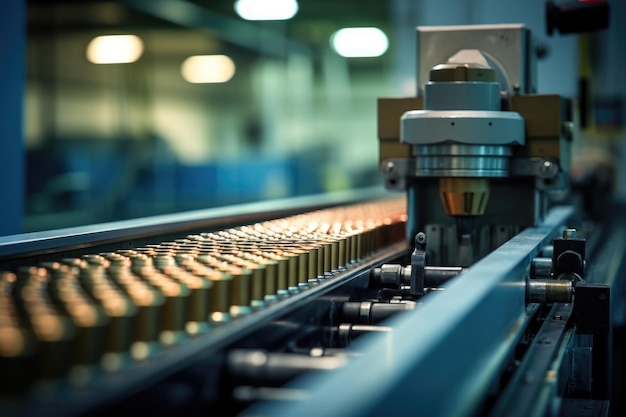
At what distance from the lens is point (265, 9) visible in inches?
313

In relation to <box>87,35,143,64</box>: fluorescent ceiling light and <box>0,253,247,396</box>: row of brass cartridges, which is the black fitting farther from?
<box>87,35,143,64</box>: fluorescent ceiling light

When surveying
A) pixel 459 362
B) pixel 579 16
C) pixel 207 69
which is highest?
pixel 207 69

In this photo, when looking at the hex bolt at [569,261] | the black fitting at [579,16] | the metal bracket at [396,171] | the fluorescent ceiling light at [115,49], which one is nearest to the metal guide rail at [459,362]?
the hex bolt at [569,261]

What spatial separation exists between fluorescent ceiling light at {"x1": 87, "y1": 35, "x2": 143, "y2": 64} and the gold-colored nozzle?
512 cm

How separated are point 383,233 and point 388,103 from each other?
0.32 metres

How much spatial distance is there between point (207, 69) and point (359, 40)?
7.78 feet

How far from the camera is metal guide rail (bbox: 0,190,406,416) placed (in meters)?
0.69

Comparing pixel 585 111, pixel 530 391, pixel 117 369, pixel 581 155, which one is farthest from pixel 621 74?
pixel 117 369

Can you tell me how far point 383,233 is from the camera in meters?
1.86

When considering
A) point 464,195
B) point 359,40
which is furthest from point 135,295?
point 359,40

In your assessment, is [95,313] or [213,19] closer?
[95,313]

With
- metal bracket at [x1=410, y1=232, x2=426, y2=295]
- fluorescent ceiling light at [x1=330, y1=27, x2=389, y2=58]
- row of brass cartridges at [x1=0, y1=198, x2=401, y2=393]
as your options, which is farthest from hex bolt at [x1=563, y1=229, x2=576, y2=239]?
fluorescent ceiling light at [x1=330, y1=27, x2=389, y2=58]

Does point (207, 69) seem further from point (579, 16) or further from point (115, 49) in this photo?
point (579, 16)

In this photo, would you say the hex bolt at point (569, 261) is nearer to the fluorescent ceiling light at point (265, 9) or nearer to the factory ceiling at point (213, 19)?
the factory ceiling at point (213, 19)
